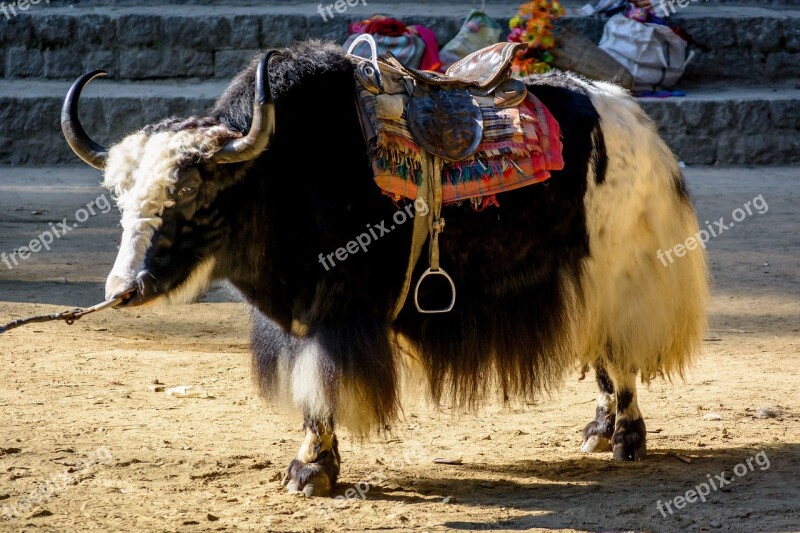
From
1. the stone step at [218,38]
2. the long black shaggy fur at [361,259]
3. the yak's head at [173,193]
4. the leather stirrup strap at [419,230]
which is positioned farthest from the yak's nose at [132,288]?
the stone step at [218,38]

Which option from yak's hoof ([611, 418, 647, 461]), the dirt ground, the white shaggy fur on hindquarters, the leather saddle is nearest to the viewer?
the dirt ground

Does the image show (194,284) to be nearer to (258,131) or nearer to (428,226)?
(258,131)

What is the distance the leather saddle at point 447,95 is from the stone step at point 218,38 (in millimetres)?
7103

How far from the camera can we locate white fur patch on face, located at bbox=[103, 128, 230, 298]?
2.85 meters

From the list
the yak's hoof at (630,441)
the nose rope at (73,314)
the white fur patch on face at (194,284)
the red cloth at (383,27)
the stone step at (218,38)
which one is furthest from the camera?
the stone step at (218,38)

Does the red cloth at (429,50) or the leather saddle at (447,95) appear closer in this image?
the leather saddle at (447,95)

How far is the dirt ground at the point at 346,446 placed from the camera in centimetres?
310

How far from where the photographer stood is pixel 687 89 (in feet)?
34.8

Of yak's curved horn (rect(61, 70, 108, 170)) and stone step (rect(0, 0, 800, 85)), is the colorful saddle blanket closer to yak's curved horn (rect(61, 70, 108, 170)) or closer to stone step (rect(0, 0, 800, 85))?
yak's curved horn (rect(61, 70, 108, 170))

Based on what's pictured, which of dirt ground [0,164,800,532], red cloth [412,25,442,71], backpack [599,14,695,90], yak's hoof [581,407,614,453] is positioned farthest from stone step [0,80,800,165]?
yak's hoof [581,407,614,453]

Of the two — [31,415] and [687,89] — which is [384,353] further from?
[687,89]

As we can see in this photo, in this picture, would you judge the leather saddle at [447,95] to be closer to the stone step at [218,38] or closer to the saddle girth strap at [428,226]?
the saddle girth strap at [428,226]

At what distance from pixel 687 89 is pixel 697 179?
1.67 meters

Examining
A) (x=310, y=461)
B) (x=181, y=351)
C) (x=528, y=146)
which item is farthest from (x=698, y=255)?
(x=181, y=351)
